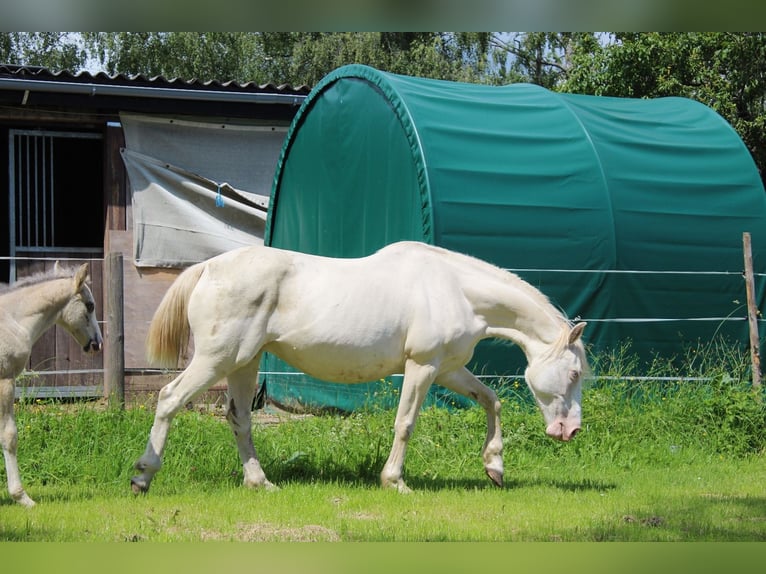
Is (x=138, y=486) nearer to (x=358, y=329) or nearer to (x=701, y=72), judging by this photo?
(x=358, y=329)

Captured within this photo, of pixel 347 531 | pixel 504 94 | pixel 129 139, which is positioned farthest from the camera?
pixel 129 139

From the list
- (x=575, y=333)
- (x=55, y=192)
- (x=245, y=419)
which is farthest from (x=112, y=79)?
(x=575, y=333)

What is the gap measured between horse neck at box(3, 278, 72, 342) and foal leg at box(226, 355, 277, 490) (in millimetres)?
1280

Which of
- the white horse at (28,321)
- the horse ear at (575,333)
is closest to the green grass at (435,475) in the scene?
the white horse at (28,321)

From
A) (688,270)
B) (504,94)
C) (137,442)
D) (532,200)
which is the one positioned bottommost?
(137,442)

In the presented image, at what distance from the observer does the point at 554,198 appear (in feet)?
31.5

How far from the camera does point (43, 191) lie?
12.0 meters

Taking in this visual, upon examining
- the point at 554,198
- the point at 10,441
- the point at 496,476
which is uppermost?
the point at 554,198

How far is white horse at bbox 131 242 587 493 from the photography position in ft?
21.1

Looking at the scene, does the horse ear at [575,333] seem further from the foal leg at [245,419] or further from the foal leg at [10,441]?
the foal leg at [10,441]

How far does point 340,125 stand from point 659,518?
6.49 metres

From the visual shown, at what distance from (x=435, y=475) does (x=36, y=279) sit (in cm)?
331
